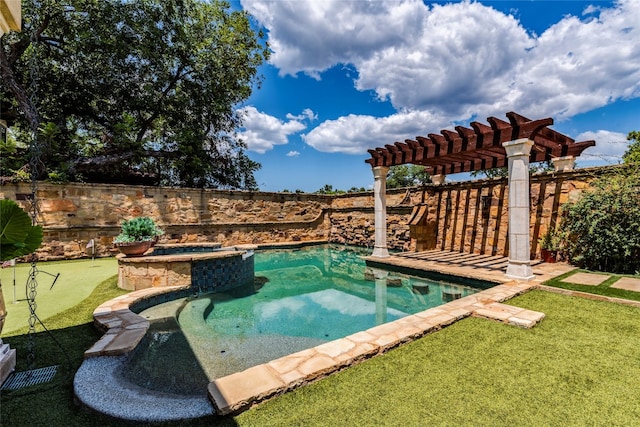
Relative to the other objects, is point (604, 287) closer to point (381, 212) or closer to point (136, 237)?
point (381, 212)

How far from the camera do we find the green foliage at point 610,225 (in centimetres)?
541

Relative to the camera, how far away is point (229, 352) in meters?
3.34

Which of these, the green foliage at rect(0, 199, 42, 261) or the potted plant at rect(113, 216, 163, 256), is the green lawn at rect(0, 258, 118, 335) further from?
the potted plant at rect(113, 216, 163, 256)

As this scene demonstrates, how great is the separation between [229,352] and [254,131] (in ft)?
47.9

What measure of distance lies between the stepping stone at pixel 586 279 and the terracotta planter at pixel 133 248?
7.95 m

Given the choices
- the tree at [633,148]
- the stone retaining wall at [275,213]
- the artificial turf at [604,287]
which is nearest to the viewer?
the artificial turf at [604,287]

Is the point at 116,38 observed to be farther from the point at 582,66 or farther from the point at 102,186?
the point at 582,66

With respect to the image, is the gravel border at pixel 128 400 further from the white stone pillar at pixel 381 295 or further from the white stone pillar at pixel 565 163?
the white stone pillar at pixel 565 163

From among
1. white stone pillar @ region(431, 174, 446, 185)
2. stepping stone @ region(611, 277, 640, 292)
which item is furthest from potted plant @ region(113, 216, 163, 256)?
white stone pillar @ region(431, 174, 446, 185)

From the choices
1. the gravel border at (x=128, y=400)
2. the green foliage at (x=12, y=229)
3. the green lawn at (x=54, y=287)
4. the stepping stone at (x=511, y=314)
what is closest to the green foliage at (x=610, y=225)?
the stepping stone at (x=511, y=314)

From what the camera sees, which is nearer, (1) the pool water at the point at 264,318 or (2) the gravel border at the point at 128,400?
(2) the gravel border at the point at 128,400

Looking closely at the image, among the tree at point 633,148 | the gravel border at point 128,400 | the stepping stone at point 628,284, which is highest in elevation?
the tree at point 633,148

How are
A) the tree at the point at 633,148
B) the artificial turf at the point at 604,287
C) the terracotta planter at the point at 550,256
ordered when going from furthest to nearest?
the tree at the point at 633,148, the terracotta planter at the point at 550,256, the artificial turf at the point at 604,287

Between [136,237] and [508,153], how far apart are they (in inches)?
305
